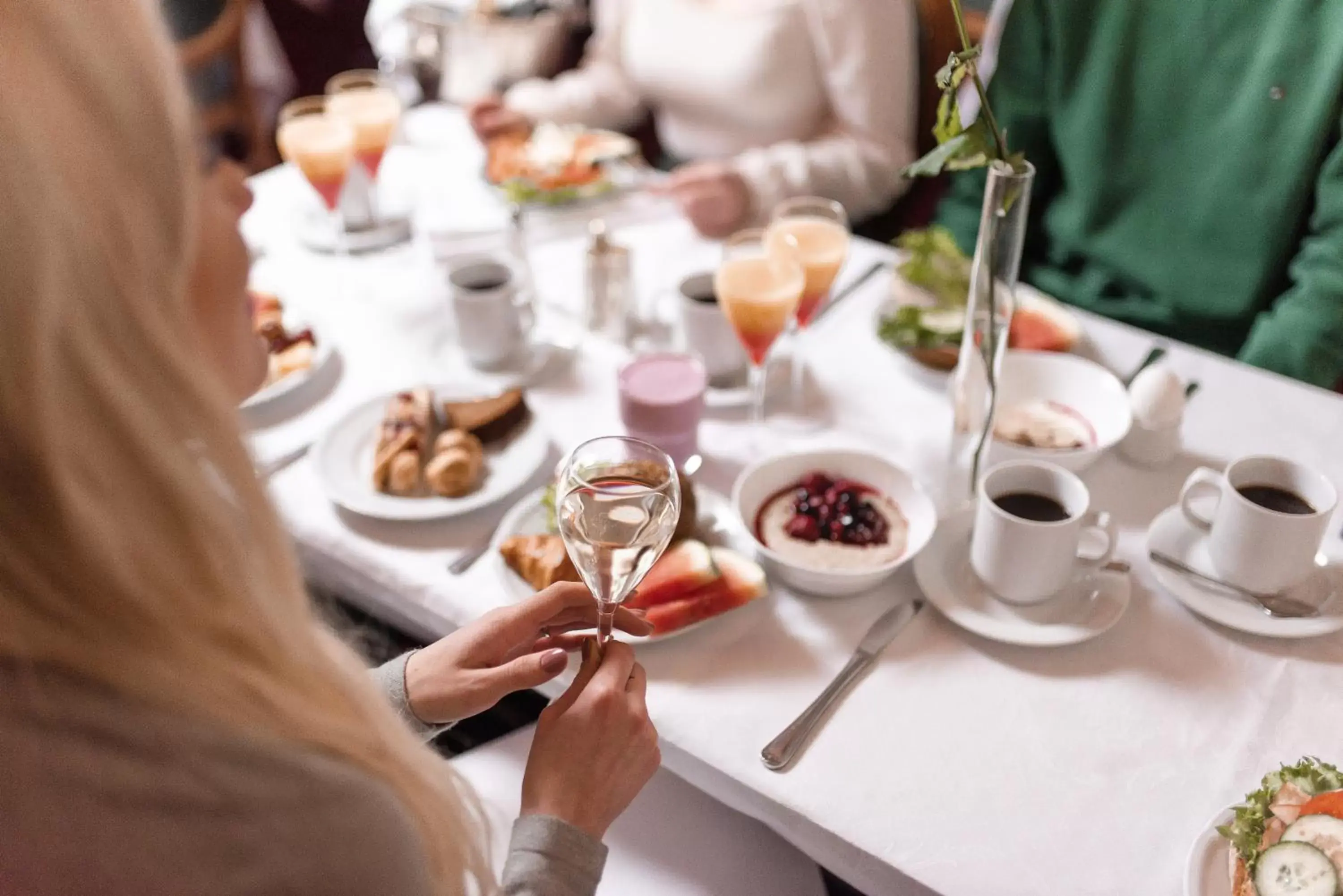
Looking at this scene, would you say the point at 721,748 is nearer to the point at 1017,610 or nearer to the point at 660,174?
the point at 1017,610

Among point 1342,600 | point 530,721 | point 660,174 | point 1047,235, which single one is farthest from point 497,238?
point 1342,600

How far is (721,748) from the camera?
81 centimetres

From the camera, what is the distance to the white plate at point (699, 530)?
0.96 metres

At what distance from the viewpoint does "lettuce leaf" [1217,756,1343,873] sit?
0.68 meters

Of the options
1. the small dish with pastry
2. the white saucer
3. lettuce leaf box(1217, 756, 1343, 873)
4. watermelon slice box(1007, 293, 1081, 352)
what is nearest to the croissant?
the white saucer

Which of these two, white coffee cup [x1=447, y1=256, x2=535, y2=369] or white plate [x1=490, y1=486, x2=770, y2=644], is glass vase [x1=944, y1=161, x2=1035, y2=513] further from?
white coffee cup [x1=447, y1=256, x2=535, y2=369]

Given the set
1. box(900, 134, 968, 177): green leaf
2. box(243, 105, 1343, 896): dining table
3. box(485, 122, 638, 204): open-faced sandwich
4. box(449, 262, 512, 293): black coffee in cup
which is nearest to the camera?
box(243, 105, 1343, 896): dining table

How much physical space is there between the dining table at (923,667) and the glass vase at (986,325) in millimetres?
59

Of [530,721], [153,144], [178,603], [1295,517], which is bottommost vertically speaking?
[530,721]

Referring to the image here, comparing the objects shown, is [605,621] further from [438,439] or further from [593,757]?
[438,439]

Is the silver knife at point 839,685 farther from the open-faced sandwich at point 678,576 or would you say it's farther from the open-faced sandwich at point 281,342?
the open-faced sandwich at point 281,342

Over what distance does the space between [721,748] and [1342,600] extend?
1.95 feet

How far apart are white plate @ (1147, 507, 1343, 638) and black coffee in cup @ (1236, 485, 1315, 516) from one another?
7 cm

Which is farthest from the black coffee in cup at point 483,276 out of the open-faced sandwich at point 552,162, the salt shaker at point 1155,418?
the salt shaker at point 1155,418
